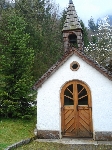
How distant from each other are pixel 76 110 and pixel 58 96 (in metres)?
1.09

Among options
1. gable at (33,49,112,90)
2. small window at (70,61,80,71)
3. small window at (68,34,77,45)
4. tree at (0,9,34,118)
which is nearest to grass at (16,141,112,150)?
gable at (33,49,112,90)

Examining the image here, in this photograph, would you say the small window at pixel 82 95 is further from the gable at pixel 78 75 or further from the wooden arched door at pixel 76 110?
the gable at pixel 78 75

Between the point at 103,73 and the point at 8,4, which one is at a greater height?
the point at 8,4

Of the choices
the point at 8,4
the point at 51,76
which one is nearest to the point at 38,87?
the point at 51,76

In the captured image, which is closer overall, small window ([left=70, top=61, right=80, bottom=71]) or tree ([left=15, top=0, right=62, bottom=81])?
small window ([left=70, top=61, right=80, bottom=71])

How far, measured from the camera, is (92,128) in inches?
433

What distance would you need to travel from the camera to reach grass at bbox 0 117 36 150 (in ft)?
34.2

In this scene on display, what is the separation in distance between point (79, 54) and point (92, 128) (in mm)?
3532

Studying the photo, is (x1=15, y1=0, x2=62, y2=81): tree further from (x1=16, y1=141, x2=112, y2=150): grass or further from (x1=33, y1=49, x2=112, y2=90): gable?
(x1=16, y1=141, x2=112, y2=150): grass

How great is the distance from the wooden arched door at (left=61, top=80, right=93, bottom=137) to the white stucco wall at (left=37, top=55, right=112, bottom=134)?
218 mm

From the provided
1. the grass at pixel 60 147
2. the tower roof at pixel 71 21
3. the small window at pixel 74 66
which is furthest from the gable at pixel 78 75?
the grass at pixel 60 147

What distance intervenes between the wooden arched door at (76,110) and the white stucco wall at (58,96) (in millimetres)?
218

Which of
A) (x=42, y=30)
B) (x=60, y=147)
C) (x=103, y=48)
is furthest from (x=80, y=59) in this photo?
(x=42, y=30)

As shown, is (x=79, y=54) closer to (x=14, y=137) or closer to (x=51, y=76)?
(x=51, y=76)
